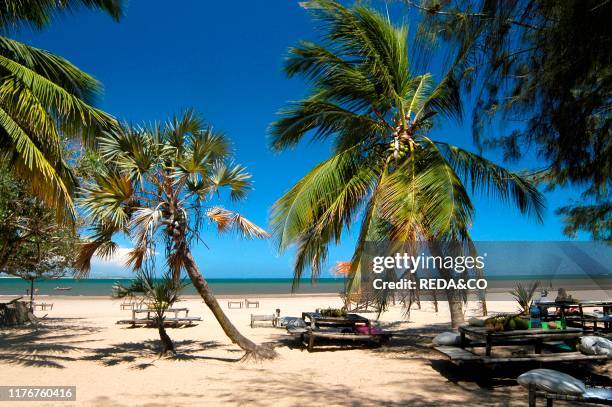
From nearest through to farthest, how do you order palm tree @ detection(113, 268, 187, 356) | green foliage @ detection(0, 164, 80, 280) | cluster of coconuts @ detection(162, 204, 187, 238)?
cluster of coconuts @ detection(162, 204, 187, 238) < palm tree @ detection(113, 268, 187, 356) < green foliage @ detection(0, 164, 80, 280)

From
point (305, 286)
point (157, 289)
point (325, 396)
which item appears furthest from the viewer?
point (305, 286)

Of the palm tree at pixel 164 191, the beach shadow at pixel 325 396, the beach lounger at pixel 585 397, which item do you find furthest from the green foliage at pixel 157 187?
the beach lounger at pixel 585 397

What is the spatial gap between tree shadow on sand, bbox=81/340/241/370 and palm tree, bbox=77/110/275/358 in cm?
134

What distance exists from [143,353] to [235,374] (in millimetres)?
3229

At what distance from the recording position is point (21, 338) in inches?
484

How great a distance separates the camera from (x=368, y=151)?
33.2 ft

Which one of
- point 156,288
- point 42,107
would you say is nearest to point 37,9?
point 42,107

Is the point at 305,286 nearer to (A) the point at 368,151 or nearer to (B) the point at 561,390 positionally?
(A) the point at 368,151

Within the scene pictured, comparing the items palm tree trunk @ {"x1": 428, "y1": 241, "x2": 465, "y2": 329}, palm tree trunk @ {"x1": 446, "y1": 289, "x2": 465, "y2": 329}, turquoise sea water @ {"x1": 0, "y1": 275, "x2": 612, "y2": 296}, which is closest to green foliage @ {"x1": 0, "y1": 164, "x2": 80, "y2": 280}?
turquoise sea water @ {"x1": 0, "y1": 275, "x2": 612, "y2": 296}

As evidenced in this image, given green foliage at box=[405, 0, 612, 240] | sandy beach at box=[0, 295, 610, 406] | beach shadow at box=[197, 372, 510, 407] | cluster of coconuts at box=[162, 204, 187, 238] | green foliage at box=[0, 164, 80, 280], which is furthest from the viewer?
green foliage at box=[0, 164, 80, 280]

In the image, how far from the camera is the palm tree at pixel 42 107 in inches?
271

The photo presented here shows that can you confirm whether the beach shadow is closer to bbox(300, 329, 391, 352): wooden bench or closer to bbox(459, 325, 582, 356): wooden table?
bbox(459, 325, 582, 356): wooden table

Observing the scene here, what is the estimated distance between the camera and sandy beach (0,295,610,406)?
612 centimetres

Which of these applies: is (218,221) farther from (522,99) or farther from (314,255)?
(522,99)
